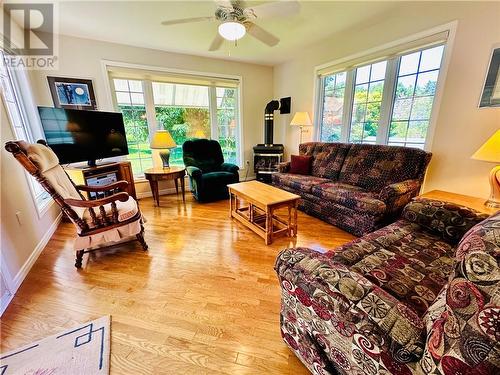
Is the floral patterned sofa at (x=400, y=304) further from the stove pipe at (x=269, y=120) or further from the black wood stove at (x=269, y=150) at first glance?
the stove pipe at (x=269, y=120)

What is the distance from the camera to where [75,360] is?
4.01ft

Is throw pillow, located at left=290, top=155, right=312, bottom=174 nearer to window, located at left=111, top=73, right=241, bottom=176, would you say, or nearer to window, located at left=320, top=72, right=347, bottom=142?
window, located at left=320, top=72, right=347, bottom=142

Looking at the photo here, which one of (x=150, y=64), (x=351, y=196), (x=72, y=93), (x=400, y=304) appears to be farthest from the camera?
(x=150, y=64)

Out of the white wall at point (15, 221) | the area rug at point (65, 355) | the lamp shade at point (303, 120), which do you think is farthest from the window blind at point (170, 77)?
the area rug at point (65, 355)

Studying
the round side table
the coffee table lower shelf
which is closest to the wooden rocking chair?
the round side table

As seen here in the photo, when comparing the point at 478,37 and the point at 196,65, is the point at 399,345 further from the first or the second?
the point at 196,65

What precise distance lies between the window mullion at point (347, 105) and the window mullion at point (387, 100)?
0.50 metres

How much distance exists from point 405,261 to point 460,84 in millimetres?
2102

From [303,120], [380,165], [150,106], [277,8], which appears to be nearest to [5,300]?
[150,106]

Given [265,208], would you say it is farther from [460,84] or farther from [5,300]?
[460,84]

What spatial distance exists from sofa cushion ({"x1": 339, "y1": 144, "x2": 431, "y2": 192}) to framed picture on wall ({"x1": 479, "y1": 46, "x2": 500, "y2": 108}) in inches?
25.4

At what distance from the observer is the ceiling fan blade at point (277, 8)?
179 cm

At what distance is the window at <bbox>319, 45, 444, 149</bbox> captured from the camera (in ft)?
8.34

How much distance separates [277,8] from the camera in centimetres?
188
